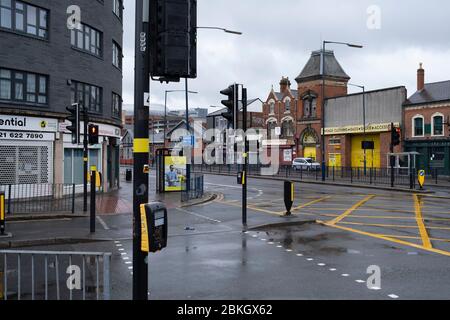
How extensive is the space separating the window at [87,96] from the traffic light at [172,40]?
65.9 ft

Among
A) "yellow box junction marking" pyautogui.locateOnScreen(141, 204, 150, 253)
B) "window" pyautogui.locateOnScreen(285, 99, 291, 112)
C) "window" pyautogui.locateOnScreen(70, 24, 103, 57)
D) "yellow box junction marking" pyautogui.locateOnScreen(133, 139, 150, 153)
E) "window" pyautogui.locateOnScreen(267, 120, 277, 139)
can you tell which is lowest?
"yellow box junction marking" pyautogui.locateOnScreen(141, 204, 150, 253)

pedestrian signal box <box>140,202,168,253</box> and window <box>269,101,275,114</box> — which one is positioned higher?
window <box>269,101,275,114</box>

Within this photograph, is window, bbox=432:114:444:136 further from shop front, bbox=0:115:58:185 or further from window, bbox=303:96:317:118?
shop front, bbox=0:115:58:185

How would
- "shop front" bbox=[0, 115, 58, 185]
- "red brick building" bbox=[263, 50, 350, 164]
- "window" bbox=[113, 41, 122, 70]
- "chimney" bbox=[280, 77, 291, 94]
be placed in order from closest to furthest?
"shop front" bbox=[0, 115, 58, 185] → "window" bbox=[113, 41, 122, 70] → "red brick building" bbox=[263, 50, 350, 164] → "chimney" bbox=[280, 77, 291, 94]

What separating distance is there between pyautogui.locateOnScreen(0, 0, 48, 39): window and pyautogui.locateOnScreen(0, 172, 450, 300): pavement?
34.6ft

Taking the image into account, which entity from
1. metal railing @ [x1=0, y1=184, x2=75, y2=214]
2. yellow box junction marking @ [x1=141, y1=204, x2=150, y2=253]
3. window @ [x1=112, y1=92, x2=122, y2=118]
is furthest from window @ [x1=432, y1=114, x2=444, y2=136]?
yellow box junction marking @ [x1=141, y1=204, x2=150, y2=253]

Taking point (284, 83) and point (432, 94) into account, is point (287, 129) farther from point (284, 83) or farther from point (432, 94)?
point (432, 94)

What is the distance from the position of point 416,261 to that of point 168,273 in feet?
16.2

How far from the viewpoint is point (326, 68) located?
59.3 meters

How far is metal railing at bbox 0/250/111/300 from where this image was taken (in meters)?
6.45

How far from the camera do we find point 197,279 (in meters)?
8.14

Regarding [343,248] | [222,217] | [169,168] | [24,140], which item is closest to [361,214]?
[222,217]

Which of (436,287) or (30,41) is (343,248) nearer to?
(436,287)

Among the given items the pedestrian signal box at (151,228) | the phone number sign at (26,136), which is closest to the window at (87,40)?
the phone number sign at (26,136)
